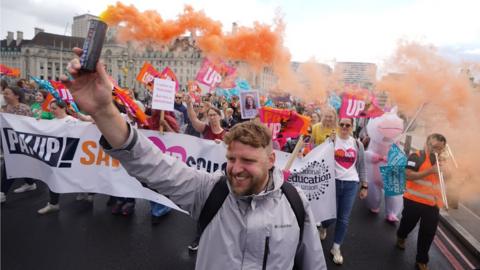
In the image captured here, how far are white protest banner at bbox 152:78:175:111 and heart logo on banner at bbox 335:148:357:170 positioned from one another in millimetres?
2550

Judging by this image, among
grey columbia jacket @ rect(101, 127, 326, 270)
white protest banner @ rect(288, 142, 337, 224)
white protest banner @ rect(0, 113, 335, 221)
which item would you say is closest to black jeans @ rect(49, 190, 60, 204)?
white protest banner @ rect(0, 113, 335, 221)

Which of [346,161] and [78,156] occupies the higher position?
[346,161]

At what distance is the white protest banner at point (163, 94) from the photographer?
4352 millimetres

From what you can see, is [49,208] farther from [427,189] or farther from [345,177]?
[427,189]

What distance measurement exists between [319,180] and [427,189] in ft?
4.53

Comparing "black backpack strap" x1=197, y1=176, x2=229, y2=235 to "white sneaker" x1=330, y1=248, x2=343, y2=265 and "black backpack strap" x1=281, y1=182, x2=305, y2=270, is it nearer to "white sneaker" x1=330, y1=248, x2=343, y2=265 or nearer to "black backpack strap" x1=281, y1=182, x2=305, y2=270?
"black backpack strap" x1=281, y1=182, x2=305, y2=270

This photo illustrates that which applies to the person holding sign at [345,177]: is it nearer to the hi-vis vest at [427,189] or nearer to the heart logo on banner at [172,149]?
the hi-vis vest at [427,189]

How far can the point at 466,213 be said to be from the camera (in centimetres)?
573

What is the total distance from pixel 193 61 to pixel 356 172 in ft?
327

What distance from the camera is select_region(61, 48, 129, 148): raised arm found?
Result: 1.24 metres

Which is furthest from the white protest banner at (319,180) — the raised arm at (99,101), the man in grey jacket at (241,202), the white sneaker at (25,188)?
the white sneaker at (25,188)

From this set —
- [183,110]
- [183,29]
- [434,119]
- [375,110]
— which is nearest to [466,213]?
[434,119]

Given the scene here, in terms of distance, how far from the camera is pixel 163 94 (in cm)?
441

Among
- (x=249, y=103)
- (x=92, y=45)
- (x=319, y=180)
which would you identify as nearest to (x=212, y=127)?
(x=249, y=103)
